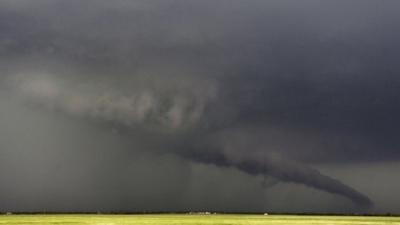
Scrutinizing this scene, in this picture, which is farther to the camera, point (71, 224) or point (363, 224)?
point (363, 224)

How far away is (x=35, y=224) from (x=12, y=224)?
16.3ft

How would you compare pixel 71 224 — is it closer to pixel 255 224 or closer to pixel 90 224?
pixel 90 224

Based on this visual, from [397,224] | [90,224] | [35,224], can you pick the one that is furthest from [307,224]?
[35,224]

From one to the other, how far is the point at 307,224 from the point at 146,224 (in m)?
35.7

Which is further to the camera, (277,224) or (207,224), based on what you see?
(277,224)

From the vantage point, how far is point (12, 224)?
439ft

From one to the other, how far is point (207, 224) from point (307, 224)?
2329 centimetres

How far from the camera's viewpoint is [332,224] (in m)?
144

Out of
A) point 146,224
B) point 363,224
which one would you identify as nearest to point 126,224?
point 146,224

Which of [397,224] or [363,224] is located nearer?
[397,224]

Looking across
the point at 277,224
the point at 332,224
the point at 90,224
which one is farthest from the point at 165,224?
the point at 332,224

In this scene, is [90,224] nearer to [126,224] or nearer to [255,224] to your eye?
[126,224]

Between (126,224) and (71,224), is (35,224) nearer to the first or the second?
(71,224)

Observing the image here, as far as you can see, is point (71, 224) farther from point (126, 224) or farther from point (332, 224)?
point (332, 224)
